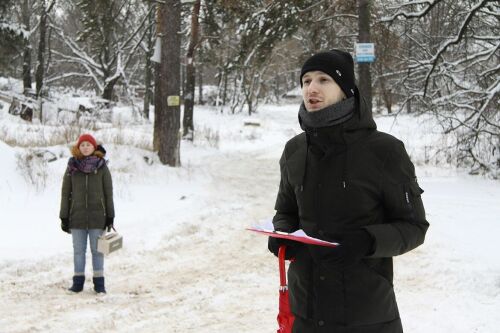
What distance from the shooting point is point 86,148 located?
223 inches

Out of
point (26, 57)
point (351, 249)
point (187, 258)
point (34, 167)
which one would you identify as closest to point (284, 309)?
point (351, 249)

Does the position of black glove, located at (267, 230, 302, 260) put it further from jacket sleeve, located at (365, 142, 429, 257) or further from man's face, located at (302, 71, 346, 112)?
man's face, located at (302, 71, 346, 112)

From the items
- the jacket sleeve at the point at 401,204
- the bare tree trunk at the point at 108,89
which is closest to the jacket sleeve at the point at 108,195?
the jacket sleeve at the point at 401,204

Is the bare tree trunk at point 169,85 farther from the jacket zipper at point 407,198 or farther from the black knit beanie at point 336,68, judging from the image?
the jacket zipper at point 407,198

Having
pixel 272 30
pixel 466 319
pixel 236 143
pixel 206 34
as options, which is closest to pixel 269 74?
pixel 236 143

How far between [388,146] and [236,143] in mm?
20411

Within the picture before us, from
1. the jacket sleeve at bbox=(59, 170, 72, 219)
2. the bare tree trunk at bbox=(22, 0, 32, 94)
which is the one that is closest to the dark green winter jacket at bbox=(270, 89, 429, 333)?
the jacket sleeve at bbox=(59, 170, 72, 219)

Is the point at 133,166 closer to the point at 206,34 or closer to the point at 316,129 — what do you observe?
the point at 206,34

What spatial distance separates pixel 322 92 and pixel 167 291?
3880mm

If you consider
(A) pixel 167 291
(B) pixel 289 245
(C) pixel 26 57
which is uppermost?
(C) pixel 26 57

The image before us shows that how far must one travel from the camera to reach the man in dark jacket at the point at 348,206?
212 centimetres

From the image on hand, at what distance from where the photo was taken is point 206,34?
17406 millimetres

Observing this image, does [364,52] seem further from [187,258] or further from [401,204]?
[401,204]

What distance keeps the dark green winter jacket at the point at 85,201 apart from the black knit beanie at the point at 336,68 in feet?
13.2
